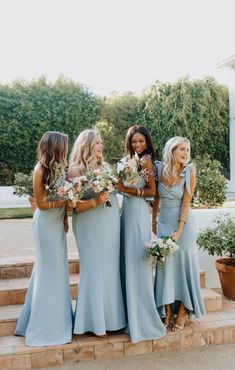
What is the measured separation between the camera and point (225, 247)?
4738mm

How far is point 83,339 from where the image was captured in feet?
12.2

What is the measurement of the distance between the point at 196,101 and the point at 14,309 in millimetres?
17006

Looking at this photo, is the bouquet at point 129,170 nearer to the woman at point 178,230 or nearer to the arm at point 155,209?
the woman at point 178,230

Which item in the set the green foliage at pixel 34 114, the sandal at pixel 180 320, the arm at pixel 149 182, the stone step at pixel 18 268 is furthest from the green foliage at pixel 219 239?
the green foliage at pixel 34 114

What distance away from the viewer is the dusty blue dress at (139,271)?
3.75m

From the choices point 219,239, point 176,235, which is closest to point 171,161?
point 176,235

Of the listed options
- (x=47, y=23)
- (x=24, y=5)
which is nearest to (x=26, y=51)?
(x=47, y=23)

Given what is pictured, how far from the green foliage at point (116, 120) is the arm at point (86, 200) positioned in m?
17.4

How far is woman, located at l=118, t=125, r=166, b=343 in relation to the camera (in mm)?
3744

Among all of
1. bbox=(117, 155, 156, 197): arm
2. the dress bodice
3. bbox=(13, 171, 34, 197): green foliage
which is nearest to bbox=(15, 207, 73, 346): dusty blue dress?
bbox=(117, 155, 156, 197): arm

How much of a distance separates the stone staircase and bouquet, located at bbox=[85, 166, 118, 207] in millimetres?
1378

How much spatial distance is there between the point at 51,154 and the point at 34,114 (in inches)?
597

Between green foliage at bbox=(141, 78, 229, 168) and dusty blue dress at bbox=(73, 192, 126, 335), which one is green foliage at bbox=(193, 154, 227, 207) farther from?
green foliage at bbox=(141, 78, 229, 168)

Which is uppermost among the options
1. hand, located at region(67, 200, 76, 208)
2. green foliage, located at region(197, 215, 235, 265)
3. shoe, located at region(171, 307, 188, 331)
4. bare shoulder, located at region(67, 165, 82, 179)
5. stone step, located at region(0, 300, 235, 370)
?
bare shoulder, located at region(67, 165, 82, 179)
